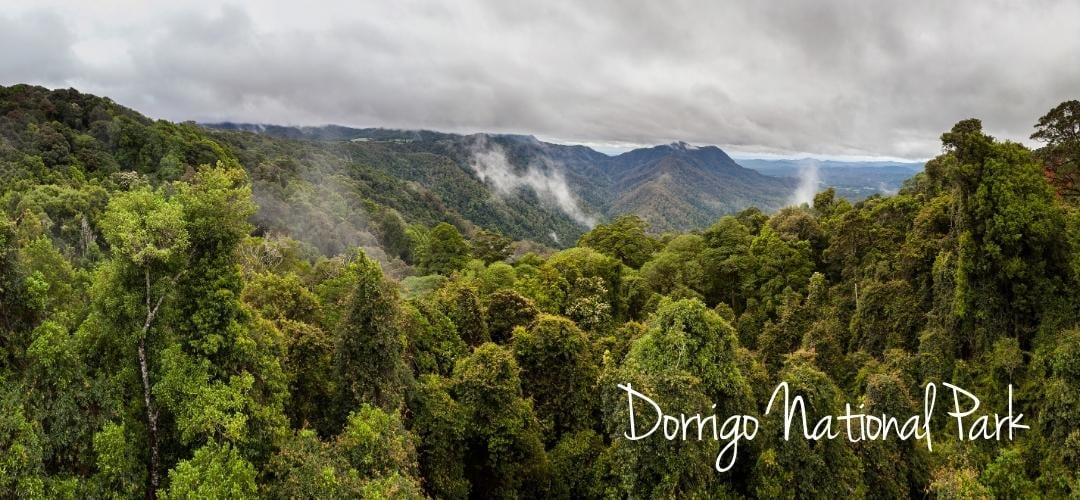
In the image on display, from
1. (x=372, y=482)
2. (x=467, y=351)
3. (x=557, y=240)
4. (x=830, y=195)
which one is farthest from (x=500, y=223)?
(x=372, y=482)

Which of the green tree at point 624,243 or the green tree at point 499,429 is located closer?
the green tree at point 499,429

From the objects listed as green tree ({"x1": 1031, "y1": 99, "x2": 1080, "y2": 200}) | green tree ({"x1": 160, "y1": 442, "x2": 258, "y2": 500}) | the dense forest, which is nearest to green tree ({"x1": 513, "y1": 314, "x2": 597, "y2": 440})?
the dense forest

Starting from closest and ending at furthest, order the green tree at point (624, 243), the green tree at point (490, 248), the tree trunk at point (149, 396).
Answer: the tree trunk at point (149, 396), the green tree at point (490, 248), the green tree at point (624, 243)

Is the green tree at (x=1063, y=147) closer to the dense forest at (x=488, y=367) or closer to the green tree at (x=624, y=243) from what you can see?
the dense forest at (x=488, y=367)

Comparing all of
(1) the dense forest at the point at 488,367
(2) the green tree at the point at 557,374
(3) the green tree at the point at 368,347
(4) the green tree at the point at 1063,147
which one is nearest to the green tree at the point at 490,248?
(1) the dense forest at the point at 488,367

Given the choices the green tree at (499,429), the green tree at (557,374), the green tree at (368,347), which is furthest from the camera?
the green tree at (557,374)

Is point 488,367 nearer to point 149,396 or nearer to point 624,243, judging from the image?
point 149,396

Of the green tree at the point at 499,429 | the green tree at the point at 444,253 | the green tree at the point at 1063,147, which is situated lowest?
the green tree at the point at 499,429

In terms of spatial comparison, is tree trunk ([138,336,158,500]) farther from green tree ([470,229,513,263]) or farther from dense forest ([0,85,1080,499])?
green tree ([470,229,513,263])
